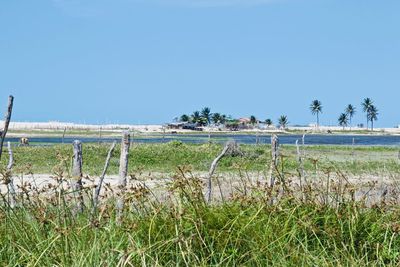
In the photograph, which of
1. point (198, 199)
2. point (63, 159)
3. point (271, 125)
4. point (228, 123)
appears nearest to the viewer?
point (63, 159)

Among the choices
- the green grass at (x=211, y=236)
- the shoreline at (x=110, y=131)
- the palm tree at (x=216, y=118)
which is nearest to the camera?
the green grass at (x=211, y=236)

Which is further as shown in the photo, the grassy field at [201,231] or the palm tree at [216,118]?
the palm tree at [216,118]

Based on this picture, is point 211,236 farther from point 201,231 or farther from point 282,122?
point 282,122

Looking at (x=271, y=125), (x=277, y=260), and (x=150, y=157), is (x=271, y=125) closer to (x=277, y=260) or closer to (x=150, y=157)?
(x=150, y=157)

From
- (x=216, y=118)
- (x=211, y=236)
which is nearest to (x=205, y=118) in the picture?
(x=216, y=118)

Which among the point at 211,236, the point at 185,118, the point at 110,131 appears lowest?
the point at 211,236

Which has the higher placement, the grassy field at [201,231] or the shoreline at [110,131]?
the shoreline at [110,131]

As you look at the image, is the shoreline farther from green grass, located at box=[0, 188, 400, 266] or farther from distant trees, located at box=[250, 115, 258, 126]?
green grass, located at box=[0, 188, 400, 266]

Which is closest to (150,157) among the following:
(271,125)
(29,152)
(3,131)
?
(29,152)

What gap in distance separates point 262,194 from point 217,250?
3.46 feet

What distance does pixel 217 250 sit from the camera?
5.89 m

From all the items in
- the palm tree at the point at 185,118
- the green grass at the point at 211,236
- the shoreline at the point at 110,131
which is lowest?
the green grass at the point at 211,236

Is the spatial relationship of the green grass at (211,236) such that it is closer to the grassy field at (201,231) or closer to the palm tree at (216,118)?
the grassy field at (201,231)

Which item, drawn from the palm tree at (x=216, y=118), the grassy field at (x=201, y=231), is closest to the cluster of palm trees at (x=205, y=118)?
the palm tree at (x=216, y=118)
